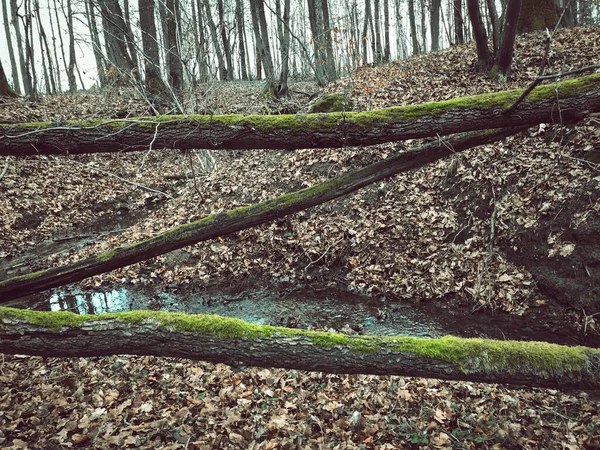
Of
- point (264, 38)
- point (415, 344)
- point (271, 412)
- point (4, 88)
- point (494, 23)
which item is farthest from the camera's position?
Result: point (4, 88)

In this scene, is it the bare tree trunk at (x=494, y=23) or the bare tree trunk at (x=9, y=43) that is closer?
the bare tree trunk at (x=494, y=23)

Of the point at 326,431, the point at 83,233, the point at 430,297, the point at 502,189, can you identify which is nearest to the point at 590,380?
the point at 326,431

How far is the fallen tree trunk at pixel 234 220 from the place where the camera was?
4598mm

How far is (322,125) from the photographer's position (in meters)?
3.59

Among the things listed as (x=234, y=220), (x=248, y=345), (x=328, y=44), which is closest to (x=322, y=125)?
(x=234, y=220)

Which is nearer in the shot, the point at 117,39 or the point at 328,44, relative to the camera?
the point at 117,39

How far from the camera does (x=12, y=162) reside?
11609 millimetres

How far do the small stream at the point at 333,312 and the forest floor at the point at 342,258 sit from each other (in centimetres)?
22

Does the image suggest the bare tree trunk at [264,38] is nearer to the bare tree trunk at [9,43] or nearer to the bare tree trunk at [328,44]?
the bare tree trunk at [328,44]

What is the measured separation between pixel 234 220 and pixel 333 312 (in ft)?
9.91

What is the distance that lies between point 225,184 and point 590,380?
945cm

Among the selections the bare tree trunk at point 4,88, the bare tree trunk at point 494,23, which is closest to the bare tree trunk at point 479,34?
the bare tree trunk at point 494,23

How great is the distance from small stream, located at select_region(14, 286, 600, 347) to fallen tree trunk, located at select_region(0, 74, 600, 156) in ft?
11.7

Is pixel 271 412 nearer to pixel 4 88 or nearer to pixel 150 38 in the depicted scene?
pixel 150 38
